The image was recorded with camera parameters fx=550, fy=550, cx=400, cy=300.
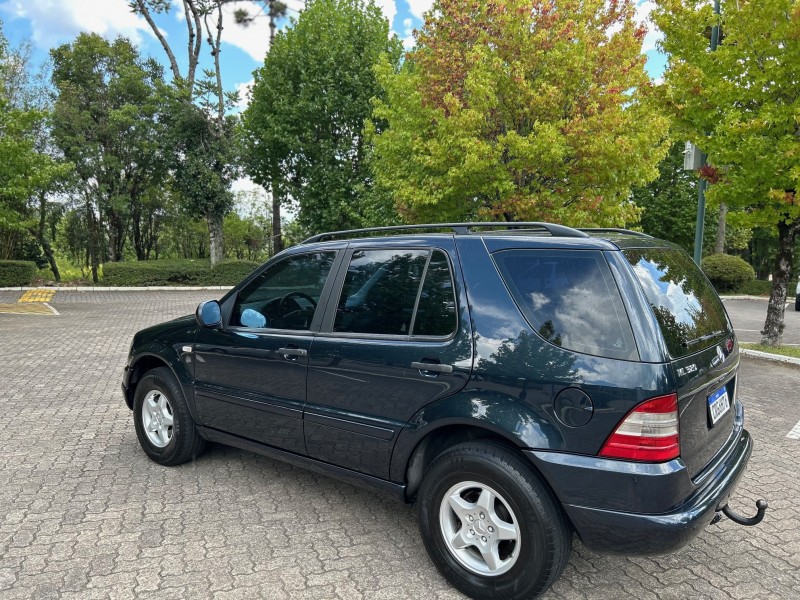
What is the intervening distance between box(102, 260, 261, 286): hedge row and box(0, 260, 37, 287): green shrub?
104 inches

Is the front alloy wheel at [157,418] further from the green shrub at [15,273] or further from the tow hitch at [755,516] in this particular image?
the green shrub at [15,273]

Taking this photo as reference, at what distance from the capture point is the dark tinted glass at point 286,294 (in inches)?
136

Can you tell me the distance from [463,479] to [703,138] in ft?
29.3

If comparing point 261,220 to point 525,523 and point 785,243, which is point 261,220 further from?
point 525,523

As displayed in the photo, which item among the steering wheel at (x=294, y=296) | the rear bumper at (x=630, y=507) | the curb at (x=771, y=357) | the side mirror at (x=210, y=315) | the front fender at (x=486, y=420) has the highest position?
the steering wheel at (x=294, y=296)

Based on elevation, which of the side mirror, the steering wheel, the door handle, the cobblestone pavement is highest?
the steering wheel

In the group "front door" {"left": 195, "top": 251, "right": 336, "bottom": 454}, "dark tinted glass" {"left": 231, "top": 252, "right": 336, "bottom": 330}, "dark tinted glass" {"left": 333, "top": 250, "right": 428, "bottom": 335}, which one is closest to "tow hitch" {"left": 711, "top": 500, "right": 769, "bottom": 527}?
"dark tinted glass" {"left": 333, "top": 250, "right": 428, "bottom": 335}

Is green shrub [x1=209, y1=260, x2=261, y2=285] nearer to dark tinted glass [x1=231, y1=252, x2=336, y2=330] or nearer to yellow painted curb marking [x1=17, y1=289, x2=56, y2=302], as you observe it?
yellow painted curb marking [x1=17, y1=289, x2=56, y2=302]

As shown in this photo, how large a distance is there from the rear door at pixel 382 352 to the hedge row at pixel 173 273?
19552 mm

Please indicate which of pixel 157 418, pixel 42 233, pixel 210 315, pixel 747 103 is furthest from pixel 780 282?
pixel 42 233

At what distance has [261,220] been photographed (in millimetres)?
46906

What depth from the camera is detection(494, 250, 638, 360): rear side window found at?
2371 millimetres

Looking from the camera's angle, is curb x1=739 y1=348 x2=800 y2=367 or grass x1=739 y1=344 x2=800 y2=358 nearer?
curb x1=739 y1=348 x2=800 y2=367

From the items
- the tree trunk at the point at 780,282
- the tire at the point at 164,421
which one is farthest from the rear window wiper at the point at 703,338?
the tree trunk at the point at 780,282
